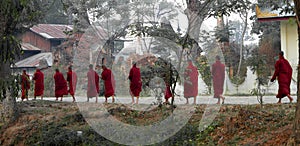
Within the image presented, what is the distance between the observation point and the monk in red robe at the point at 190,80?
10.3 meters

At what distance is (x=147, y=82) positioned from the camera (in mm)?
9766

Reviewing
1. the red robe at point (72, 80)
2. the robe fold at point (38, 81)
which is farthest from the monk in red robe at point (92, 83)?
the robe fold at point (38, 81)

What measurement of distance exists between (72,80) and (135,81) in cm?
312

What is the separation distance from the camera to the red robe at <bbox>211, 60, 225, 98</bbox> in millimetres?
11609

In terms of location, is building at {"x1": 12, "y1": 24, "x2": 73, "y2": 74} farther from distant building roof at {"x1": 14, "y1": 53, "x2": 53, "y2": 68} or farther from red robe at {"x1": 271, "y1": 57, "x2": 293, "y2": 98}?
red robe at {"x1": 271, "y1": 57, "x2": 293, "y2": 98}

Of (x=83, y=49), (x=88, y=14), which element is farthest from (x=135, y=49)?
(x=88, y=14)

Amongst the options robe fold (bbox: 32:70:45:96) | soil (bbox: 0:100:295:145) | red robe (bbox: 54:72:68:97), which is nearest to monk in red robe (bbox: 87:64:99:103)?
red robe (bbox: 54:72:68:97)

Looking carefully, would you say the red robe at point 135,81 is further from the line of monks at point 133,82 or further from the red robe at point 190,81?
the red robe at point 190,81

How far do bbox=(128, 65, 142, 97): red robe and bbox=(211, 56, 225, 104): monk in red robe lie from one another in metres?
2.02

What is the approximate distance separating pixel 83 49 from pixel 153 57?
284 inches

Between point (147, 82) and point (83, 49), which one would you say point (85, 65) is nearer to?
point (83, 49)

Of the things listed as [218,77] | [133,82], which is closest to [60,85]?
[133,82]

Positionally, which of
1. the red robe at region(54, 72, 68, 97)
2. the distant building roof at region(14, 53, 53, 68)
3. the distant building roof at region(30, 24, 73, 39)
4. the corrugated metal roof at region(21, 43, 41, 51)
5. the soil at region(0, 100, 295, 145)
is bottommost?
the soil at region(0, 100, 295, 145)

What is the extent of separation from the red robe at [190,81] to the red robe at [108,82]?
239 centimetres
